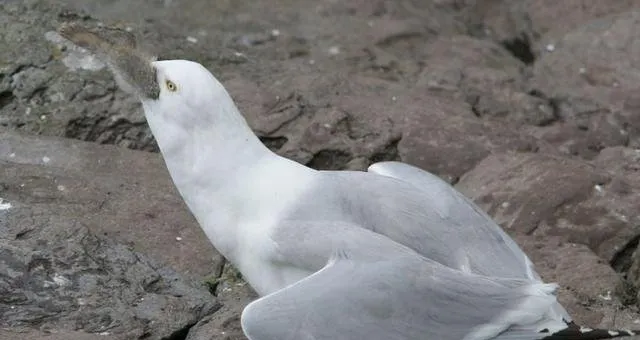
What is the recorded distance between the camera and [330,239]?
4352 mm

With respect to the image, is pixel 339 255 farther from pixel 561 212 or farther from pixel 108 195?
pixel 561 212

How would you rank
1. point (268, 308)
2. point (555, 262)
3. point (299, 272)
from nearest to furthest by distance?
point (268, 308), point (299, 272), point (555, 262)

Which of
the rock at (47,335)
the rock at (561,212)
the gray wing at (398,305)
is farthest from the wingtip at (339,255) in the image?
the rock at (561,212)

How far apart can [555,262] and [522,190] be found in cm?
49

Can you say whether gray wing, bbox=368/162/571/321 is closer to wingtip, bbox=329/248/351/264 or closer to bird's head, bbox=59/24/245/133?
wingtip, bbox=329/248/351/264

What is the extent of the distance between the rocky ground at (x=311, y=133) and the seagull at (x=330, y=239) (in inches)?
18.1

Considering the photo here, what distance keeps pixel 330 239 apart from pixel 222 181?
484 millimetres

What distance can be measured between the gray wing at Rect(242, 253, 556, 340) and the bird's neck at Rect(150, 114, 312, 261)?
42cm

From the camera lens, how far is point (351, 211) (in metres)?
4.59

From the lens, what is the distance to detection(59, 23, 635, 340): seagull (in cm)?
418

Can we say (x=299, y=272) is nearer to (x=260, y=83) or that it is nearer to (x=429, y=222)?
(x=429, y=222)

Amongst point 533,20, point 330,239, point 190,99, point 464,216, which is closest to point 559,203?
point 464,216

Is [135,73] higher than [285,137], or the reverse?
[135,73]

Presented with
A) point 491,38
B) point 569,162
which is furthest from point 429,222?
point 491,38
